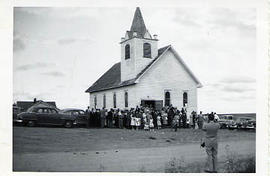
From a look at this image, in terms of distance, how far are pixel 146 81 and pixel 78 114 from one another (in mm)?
3448

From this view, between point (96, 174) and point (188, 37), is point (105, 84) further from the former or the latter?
point (96, 174)

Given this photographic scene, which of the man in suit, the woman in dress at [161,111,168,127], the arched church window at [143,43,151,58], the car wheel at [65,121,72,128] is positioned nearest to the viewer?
the man in suit

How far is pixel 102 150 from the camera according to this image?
39.3 ft

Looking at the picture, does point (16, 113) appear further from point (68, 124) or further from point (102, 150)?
point (68, 124)

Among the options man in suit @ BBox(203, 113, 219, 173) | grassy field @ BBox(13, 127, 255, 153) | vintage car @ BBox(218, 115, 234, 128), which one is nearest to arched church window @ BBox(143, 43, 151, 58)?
grassy field @ BBox(13, 127, 255, 153)

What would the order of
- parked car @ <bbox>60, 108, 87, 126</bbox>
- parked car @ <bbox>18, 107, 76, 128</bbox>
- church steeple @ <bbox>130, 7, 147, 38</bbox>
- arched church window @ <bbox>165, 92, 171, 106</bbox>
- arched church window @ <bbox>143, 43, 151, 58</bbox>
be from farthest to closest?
arched church window @ <bbox>143, 43, 151, 58</bbox> < arched church window @ <bbox>165, 92, 171, 106</bbox> < parked car @ <bbox>60, 108, 87, 126</bbox> < parked car @ <bbox>18, 107, 76, 128</bbox> < church steeple @ <bbox>130, 7, 147, 38</bbox>

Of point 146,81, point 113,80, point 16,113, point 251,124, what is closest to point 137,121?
point 146,81

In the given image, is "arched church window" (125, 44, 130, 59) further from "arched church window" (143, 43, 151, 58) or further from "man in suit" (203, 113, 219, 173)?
"man in suit" (203, 113, 219, 173)

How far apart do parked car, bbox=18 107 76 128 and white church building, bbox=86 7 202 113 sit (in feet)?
4.00

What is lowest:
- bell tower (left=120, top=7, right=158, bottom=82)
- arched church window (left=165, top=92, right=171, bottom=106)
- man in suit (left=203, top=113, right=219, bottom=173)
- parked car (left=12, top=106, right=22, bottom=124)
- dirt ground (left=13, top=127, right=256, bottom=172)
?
dirt ground (left=13, top=127, right=256, bottom=172)

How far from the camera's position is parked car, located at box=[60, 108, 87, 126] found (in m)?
14.5

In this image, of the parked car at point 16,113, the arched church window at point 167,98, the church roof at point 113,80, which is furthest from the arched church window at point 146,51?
the parked car at point 16,113

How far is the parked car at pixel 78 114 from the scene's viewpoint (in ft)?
47.4

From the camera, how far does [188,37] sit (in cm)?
1329
